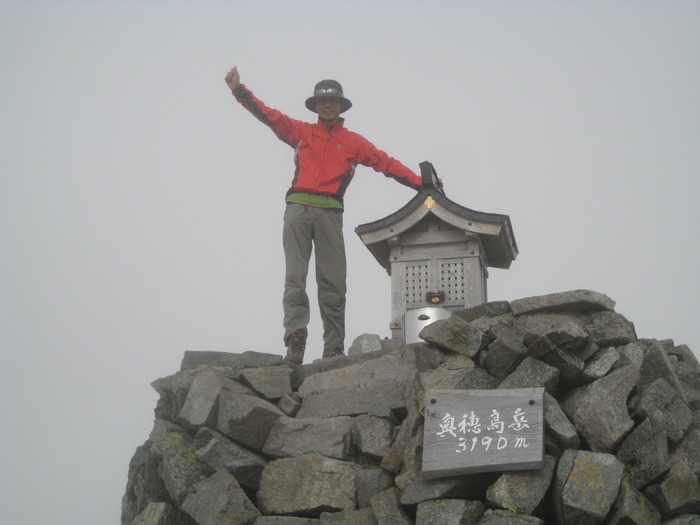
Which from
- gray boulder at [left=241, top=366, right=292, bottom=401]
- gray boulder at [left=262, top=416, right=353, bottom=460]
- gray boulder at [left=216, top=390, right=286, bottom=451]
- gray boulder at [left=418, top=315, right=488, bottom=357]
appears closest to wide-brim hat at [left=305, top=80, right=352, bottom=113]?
gray boulder at [left=241, top=366, right=292, bottom=401]

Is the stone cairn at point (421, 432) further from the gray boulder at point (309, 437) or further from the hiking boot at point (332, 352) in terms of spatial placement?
the hiking boot at point (332, 352)

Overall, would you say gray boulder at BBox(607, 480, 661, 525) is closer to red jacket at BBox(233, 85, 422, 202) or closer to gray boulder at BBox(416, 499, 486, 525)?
gray boulder at BBox(416, 499, 486, 525)

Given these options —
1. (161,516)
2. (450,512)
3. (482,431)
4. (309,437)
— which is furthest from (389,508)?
(161,516)

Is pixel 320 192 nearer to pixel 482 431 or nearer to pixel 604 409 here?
pixel 482 431

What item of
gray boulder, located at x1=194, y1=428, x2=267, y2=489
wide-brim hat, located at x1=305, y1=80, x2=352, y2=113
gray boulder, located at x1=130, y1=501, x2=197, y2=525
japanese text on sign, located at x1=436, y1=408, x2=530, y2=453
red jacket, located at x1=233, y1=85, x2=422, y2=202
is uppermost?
A: wide-brim hat, located at x1=305, y1=80, x2=352, y2=113

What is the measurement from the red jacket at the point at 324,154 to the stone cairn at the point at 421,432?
2501mm

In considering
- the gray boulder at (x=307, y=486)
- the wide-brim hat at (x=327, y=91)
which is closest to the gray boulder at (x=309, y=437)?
the gray boulder at (x=307, y=486)

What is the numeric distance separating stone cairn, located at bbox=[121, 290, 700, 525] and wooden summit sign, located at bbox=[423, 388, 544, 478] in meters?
0.15

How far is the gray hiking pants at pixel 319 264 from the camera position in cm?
1117

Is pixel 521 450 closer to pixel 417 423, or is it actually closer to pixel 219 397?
pixel 417 423

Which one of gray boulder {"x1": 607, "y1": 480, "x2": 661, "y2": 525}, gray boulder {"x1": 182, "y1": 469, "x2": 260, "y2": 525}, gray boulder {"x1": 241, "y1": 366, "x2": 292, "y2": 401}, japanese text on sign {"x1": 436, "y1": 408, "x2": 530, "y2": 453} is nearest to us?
gray boulder {"x1": 607, "y1": 480, "x2": 661, "y2": 525}

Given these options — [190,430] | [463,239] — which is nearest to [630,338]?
[463,239]

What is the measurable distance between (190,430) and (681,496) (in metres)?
5.14

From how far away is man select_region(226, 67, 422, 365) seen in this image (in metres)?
11.2
